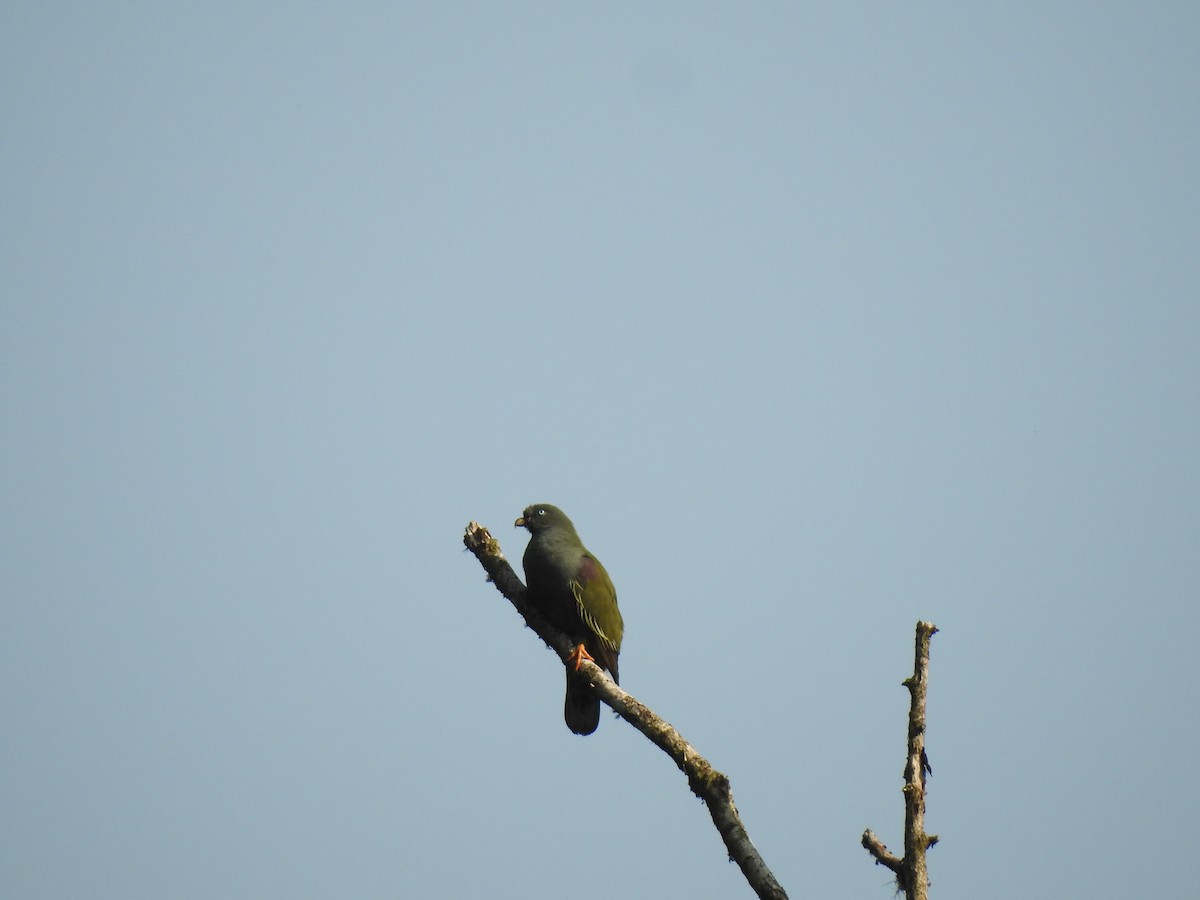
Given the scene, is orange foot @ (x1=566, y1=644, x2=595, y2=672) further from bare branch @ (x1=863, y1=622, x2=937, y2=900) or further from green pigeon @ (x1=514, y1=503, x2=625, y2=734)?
bare branch @ (x1=863, y1=622, x2=937, y2=900)

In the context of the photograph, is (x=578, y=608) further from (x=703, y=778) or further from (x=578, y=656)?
(x=703, y=778)

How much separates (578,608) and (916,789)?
123 inches

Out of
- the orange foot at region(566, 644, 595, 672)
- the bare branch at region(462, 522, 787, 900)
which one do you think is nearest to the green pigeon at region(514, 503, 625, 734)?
the orange foot at region(566, 644, 595, 672)

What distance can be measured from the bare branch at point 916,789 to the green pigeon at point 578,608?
2.62m

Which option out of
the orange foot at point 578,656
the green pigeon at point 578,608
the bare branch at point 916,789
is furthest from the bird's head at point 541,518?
the bare branch at point 916,789

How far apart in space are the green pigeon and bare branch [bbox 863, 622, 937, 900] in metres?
2.62

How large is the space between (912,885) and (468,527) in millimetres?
4076

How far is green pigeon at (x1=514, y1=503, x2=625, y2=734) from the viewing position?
8.59 m

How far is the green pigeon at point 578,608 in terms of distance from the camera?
338 inches

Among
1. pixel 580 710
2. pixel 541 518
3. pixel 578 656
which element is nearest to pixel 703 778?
pixel 578 656

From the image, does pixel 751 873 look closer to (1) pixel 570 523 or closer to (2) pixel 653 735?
(2) pixel 653 735

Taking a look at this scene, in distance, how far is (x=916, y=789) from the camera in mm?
6484

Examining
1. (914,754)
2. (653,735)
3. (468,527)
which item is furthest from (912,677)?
(468,527)

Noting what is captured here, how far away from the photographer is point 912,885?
21.1 ft
